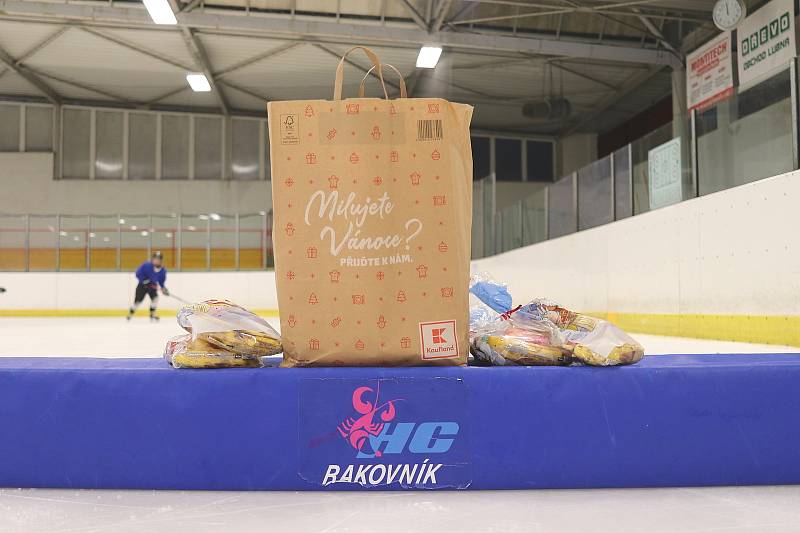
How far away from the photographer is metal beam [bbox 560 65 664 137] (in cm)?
1397

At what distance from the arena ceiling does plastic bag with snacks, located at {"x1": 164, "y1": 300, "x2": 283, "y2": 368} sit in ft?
30.6

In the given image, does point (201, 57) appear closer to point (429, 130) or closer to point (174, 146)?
point (174, 146)

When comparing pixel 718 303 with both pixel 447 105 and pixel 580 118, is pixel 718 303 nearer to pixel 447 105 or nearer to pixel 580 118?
pixel 447 105

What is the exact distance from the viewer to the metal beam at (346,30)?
33.0ft

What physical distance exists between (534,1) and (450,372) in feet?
33.9

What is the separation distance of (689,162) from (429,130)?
5667 mm

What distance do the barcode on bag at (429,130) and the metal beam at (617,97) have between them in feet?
42.4

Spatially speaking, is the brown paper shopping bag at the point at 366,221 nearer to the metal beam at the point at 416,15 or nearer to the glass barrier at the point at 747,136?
the glass barrier at the point at 747,136

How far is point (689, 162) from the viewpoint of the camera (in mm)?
6449

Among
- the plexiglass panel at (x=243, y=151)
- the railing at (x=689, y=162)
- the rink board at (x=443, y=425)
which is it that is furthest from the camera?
the plexiglass panel at (x=243, y=151)

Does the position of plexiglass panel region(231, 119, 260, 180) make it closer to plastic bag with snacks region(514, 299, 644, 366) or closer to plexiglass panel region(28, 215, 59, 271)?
plexiglass panel region(28, 215, 59, 271)

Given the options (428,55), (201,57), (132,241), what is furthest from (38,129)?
(428,55)

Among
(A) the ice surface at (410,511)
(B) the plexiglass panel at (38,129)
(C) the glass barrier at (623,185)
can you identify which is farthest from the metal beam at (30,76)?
(A) the ice surface at (410,511)

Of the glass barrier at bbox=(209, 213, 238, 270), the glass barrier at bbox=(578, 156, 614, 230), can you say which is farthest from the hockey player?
the glass barrier at bbox=(578, 156, 614, 230)
